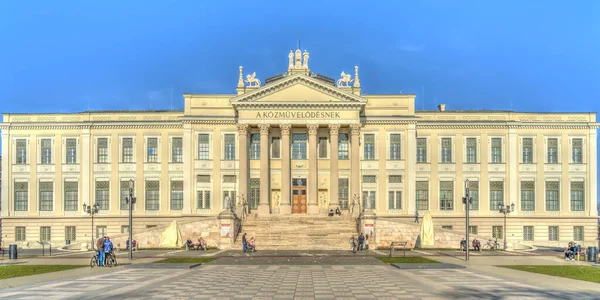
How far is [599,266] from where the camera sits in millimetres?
38625

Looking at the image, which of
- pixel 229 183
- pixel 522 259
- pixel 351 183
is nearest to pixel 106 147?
pixel 229 183

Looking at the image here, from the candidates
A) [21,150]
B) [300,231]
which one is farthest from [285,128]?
[21,150]

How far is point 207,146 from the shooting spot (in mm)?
69938

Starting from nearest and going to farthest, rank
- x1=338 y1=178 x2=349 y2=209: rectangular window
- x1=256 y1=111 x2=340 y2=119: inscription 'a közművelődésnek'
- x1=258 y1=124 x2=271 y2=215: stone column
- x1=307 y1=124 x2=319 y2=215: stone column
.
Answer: x1=307 y1=124 x2=319 y2=215: stone column → x1=258 y1=124 x2=271 y2=215: stone column → x1=256 y1=111 x2=340 y2=119: inscription 'a közművelődésnek' → x1=338 y1=178 x2=349 y2=209: rectangular window

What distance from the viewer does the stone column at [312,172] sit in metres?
65.9

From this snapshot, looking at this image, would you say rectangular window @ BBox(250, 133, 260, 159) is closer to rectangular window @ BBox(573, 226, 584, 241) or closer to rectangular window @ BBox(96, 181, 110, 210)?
rectangular window @ BBox(96, 181, 110, 210)

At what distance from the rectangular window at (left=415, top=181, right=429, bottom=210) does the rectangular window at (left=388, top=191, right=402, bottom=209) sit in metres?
2.15

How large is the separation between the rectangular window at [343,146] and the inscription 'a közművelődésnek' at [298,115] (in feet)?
12.6

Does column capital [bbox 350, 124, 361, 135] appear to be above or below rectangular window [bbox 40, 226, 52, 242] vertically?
above

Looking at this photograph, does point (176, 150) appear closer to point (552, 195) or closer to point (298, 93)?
point (298, 93)

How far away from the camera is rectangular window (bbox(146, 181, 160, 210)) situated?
70.0 meters

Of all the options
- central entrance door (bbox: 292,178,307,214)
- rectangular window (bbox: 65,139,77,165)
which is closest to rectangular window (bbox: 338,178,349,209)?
central entrance door (bbox: 292,178,307,214)

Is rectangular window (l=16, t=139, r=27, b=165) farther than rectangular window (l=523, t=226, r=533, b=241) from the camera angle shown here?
Yes

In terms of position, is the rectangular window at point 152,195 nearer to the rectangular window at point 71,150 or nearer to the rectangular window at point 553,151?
the rectangular window at point 71,150
